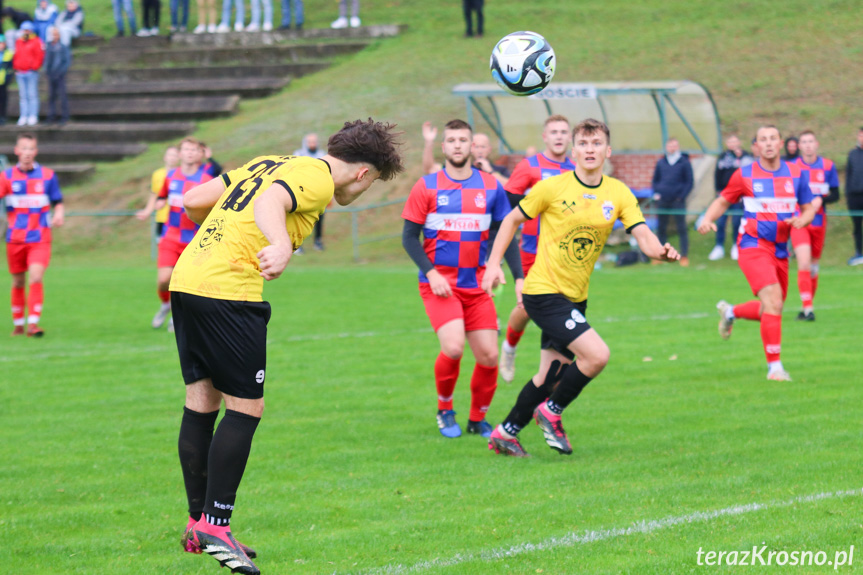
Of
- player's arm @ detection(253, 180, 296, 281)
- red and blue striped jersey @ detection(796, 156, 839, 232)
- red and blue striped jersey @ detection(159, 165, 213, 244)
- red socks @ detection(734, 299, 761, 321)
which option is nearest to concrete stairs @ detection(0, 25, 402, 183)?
red and blue striped jersey @ detection(159, 165, 213, 244)

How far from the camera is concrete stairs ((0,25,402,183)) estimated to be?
29234 mm

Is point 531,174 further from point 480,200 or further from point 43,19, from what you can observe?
point 43,19

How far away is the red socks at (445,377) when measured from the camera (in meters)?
7.16

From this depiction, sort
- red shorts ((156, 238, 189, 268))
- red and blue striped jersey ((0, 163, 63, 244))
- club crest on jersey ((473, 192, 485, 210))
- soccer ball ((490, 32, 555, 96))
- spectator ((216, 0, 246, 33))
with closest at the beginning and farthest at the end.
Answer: club crest on jersey ((473, 192, 485, 210)) < soccer ball ((490, 32, 555, 96)) < red shorts ((156, 238, 189, 268)) < red and blue striped jersey ((0, 163, 63, 244)) < spectator ((216, 0, 246, 33))

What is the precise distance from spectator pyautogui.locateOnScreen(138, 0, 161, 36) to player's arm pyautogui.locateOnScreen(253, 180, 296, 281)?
1278 inches

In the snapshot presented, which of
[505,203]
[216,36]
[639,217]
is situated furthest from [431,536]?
[216,36]

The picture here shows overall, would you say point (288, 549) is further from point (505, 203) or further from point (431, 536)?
point (505, 203)

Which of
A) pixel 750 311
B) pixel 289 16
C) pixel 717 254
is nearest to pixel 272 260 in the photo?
pixel 750 311

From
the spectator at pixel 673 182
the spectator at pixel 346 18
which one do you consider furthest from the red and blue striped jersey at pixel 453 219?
the spectator at pixel 346 18

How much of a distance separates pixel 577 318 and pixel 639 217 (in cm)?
77

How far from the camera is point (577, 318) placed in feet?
20.8

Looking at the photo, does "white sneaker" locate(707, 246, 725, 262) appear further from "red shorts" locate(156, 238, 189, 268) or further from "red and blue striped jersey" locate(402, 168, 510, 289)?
"red and blue striped jersey" locate(402, 168, 510, 289)

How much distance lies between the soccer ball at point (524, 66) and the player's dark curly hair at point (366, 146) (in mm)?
3345

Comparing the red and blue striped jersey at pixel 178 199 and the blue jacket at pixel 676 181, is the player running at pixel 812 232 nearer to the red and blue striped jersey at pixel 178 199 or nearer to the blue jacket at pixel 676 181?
the blue jacket at pixel 676 181
